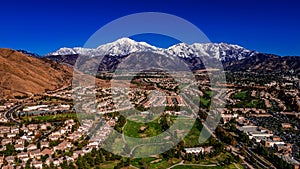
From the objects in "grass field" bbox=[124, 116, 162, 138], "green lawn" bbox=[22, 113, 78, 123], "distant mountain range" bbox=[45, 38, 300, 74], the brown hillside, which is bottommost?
"grass field" bbox=[124, 116, 162, 138]

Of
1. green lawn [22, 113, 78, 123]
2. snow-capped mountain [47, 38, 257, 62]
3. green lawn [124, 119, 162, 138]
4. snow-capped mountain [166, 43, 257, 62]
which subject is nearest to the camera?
green lawn [124, 119, 162, 138]

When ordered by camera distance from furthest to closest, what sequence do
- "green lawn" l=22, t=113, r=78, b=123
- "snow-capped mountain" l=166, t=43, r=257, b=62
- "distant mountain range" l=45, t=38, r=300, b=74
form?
"snow-capped mountain" l=166, t=43, r=257, b=62
"distant mountain range" l=45, t=38, r=300, b=74
"green lawn" l=22, t=113, r=78, b=123

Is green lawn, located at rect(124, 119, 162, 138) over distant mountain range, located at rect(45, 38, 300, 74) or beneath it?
beneath

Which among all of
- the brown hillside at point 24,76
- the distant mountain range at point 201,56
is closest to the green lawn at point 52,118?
the brown hillside at point 24,76

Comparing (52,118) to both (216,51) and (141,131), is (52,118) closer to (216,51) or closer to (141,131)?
(141,131)

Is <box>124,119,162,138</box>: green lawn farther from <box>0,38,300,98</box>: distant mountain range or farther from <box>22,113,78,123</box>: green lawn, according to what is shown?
<box>0,38,300,98</box>: distant mountain range

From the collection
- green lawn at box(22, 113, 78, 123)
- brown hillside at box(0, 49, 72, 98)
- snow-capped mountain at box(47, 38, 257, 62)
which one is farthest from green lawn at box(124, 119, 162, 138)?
snow-capped mountain at box(47, 38, 257, 62)
